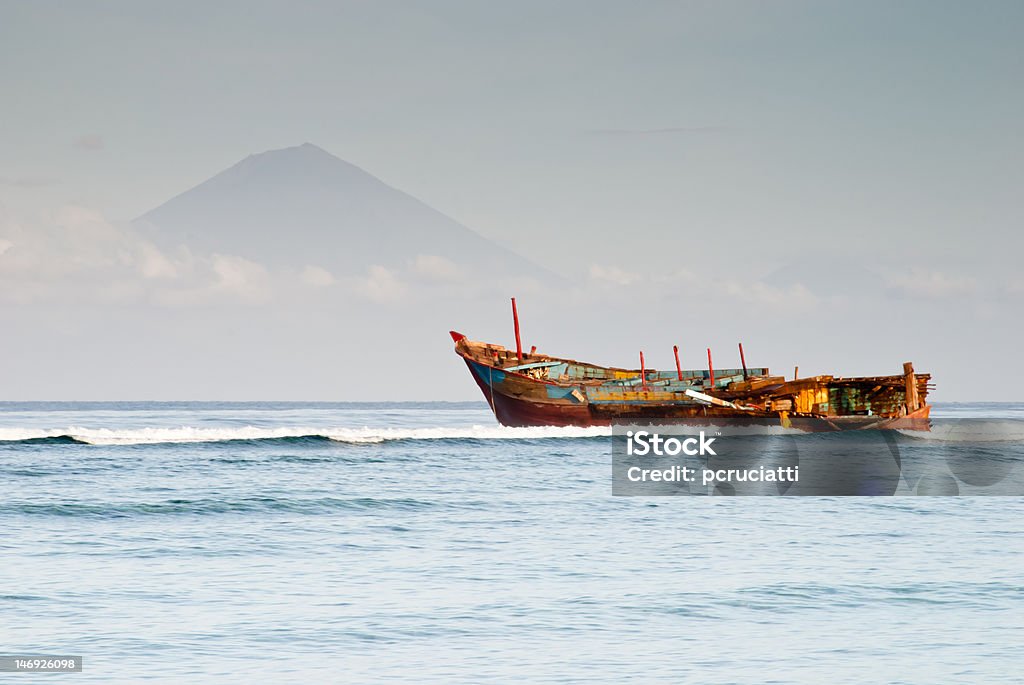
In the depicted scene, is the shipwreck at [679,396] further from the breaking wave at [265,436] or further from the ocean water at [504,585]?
the ocean water at [504,585]

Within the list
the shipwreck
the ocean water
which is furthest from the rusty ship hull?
the ocean water

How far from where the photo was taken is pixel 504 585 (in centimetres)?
1788

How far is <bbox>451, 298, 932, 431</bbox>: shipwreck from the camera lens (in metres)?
54.9

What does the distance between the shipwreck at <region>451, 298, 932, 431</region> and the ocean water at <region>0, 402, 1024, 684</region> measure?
76.4 ft

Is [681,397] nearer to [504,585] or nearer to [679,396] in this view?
[679,396]

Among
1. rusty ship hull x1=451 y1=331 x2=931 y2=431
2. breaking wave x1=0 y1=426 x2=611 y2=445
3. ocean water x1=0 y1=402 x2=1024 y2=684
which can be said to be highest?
rusty ship hull x1=451 y1=331 x2=931 y2=431

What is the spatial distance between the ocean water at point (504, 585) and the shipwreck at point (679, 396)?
76.4 feet

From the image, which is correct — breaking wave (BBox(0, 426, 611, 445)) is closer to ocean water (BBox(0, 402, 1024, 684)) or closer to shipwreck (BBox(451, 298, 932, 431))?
shipwreck (BBox(451, 298, 932, 431))

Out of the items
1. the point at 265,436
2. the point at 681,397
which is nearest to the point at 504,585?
the point at 681,397

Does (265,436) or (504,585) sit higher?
(265,436)

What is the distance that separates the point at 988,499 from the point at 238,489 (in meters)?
21.2

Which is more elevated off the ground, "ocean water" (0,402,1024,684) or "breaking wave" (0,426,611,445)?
"breaking wave" (0,426,611,445)

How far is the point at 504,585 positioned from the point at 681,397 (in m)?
38.3

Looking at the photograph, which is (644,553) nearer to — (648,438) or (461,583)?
(461,583)
